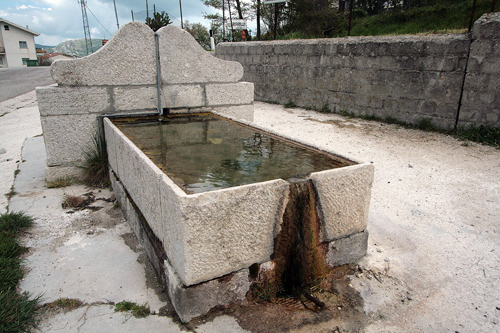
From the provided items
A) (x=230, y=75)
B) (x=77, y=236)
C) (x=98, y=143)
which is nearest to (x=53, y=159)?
(x=98, y=143)

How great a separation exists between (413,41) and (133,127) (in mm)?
5390

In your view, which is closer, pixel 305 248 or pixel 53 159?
pixel 305 248

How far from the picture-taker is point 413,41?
6340mm

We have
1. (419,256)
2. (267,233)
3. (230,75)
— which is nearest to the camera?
(267,233)

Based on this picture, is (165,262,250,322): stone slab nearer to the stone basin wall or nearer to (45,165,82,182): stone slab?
the stone basin wall

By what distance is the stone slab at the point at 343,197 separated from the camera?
2.26m

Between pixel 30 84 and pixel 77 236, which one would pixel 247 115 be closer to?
pixel 77 236

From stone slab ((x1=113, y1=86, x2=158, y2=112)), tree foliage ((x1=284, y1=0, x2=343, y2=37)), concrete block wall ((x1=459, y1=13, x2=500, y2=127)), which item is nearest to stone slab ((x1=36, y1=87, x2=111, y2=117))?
stone slab ((x1=113, y1=86, x2=158, y2=112))

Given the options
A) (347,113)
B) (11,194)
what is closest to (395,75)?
(347,113)

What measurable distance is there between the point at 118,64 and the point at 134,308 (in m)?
3.08

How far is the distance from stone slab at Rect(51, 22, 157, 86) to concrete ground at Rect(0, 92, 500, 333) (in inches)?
52.5

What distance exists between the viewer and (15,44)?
45875 millimetres

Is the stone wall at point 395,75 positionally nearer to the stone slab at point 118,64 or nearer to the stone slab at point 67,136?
the stone slab at point 118,64

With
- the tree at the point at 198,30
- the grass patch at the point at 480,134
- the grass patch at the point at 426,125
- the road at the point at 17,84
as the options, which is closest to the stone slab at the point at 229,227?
the grass patch at the point at 480,134
